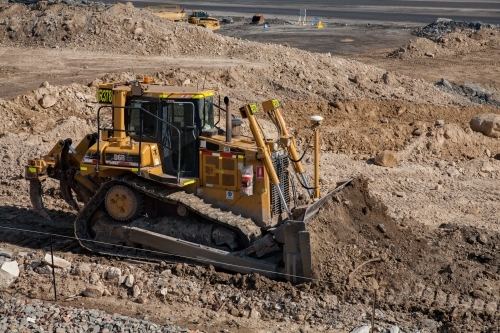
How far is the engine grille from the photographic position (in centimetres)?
1335

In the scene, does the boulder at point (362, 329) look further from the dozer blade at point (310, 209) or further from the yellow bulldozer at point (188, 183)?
the dozer blade at point (310, 209)

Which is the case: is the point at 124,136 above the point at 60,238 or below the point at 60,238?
above

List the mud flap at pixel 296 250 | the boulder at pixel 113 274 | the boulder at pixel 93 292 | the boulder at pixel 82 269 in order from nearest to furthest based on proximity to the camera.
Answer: the mud flap at pixel 296 250 < the boulder at pixel 93 292 < the boulder at pixel 113 274 < the boulder at pixel 82 269

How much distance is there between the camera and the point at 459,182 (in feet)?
64.7

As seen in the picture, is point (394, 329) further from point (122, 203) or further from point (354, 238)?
point (122, 203)

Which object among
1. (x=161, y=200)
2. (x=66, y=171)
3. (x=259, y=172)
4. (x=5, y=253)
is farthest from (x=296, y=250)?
(x=5, y=253)

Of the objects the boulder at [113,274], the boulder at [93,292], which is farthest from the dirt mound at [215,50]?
the boulder at [93,292]

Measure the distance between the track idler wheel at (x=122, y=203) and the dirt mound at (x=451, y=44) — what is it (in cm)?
2662

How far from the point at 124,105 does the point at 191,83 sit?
11046mm

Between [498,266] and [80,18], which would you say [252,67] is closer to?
[80,18]

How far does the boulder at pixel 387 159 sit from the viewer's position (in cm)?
2053

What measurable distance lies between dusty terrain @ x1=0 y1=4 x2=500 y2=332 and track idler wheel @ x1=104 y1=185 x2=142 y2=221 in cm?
76

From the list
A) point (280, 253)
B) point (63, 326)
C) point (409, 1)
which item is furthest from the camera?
point (409, 1)

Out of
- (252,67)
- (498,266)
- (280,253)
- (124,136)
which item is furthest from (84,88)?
(498,266)
